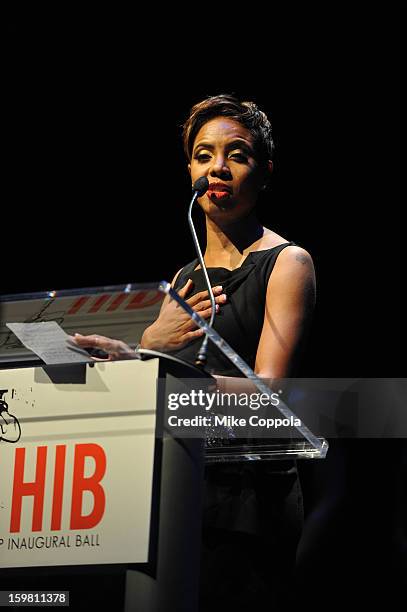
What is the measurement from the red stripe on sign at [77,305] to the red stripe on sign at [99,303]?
0.6 inches

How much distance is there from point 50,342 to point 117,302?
0.14m

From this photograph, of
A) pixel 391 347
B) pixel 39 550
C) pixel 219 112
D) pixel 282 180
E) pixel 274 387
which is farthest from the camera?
pixel 282 180

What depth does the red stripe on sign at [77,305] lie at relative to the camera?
134 centimetres

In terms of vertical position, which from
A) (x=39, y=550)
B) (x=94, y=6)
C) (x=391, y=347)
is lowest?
(x=39, y=550)

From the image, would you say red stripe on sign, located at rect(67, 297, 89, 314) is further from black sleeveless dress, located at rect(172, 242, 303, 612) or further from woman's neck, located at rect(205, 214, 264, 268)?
woman's neck, located at rect(205, 214, 264, 268)

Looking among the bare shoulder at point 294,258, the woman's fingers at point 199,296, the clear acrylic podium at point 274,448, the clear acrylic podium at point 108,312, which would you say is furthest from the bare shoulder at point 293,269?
the clear acrylic podium at point 108,312

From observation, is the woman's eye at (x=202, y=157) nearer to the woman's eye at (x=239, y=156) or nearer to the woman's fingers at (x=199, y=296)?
the woman's eye at (x=239, y=156)

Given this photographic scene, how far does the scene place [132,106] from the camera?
312 centimetres

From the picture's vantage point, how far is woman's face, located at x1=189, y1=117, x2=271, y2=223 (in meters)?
2.24

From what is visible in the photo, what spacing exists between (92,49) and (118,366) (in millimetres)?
2005

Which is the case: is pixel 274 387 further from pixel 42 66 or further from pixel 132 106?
pixel 42 66

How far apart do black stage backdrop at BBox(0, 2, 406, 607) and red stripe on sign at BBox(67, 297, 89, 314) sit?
51.5 inches

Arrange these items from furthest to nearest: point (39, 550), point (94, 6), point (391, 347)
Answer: point (94, 6)
point (391, 347)
point (39, 550)

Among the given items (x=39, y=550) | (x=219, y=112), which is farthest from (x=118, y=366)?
(x=219, y=112)
